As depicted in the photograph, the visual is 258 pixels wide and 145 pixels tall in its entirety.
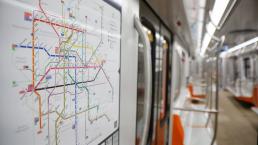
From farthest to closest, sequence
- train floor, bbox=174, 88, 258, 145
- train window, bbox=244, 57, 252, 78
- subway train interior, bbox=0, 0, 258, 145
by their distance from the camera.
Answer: train window, bbox=244, 57, 252, 78
train floor, bbox=174, 88, 258, 145
subway train interior, bbox=0, 0, 258, 145

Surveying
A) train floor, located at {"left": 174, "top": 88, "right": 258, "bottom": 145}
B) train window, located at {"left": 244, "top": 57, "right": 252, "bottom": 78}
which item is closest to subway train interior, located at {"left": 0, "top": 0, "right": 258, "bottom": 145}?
train floor, located at {"left": 174, "top": 88, "right": 258, "bottom": 145}

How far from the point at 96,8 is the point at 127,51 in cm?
39

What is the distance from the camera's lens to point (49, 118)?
0.63 meters

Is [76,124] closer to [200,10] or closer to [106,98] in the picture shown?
[106,98]

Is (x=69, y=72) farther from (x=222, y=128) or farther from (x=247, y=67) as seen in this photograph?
(x=247, y=67)

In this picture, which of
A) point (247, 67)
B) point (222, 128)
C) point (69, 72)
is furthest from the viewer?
point (247, 67)

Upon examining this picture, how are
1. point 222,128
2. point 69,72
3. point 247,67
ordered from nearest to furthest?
1. point 69,72
2. point 222,128
3. point 247,67

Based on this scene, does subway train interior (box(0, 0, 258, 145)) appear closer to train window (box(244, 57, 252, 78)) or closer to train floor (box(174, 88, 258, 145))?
train floor (box(174, 88, 258, 145))

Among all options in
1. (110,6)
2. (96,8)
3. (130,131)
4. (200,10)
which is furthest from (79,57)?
(200,10)

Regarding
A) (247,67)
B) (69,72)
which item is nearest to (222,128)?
(69,72)

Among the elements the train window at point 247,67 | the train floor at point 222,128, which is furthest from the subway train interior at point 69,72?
the train window at point 247,67

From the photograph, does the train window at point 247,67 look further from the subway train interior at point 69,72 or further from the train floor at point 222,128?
the subway train interior at point 69,72

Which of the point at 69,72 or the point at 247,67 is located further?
the point at 247,67

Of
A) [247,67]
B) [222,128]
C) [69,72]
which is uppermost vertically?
[247,67]
